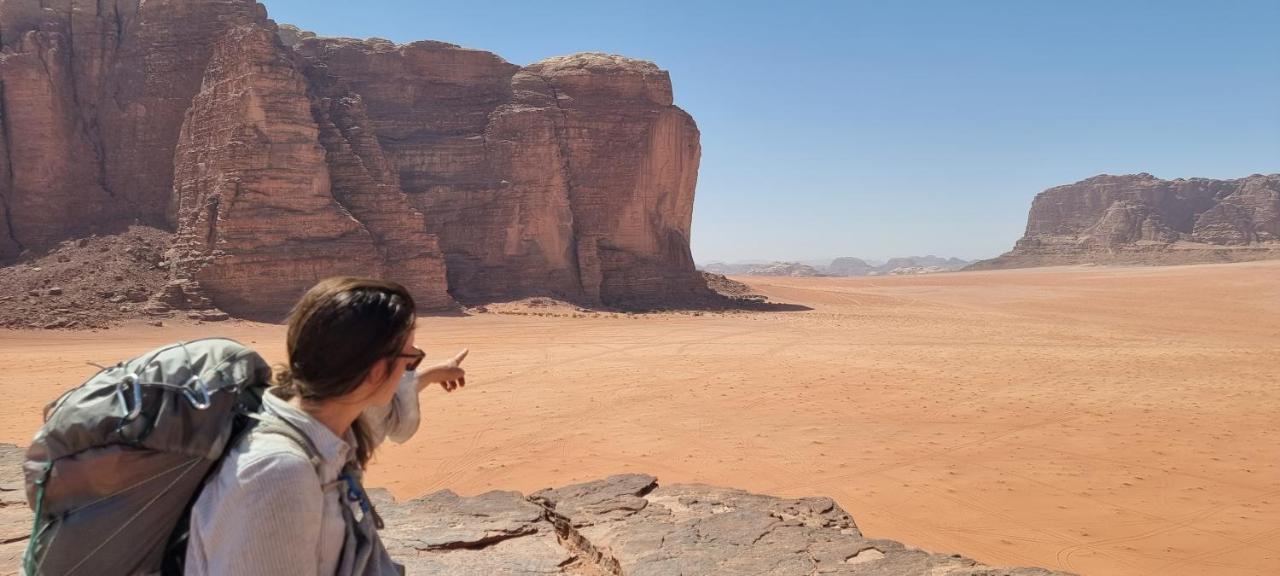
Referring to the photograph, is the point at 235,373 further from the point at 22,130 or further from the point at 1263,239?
the point at 1263,239

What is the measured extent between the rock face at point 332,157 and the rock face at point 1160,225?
260 feet

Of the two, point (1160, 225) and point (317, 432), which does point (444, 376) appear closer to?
point (317, 432)

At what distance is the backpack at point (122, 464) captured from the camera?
154cm

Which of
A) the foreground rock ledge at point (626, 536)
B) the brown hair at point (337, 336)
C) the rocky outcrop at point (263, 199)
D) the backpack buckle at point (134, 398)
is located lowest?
the foreground rock ledge at point (626, 536)

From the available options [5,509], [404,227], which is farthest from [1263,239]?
[5,509]

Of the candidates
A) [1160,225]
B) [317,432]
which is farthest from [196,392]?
[1160,225]

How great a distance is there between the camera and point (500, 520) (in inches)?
182

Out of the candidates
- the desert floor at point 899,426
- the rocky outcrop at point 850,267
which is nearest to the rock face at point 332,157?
the desert floor at point 899,426

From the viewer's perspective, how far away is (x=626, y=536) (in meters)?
4.49

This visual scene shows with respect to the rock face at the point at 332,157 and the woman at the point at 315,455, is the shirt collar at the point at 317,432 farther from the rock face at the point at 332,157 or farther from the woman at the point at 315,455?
the rock face at the point at 332,157

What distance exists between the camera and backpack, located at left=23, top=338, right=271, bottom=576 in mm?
1543

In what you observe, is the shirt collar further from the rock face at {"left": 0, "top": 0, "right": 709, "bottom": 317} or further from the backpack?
the rock face at {"left": 0, "top": 0, "right": 709, "bottom": 317}

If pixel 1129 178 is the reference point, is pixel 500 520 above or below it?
below

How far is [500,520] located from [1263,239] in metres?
116
